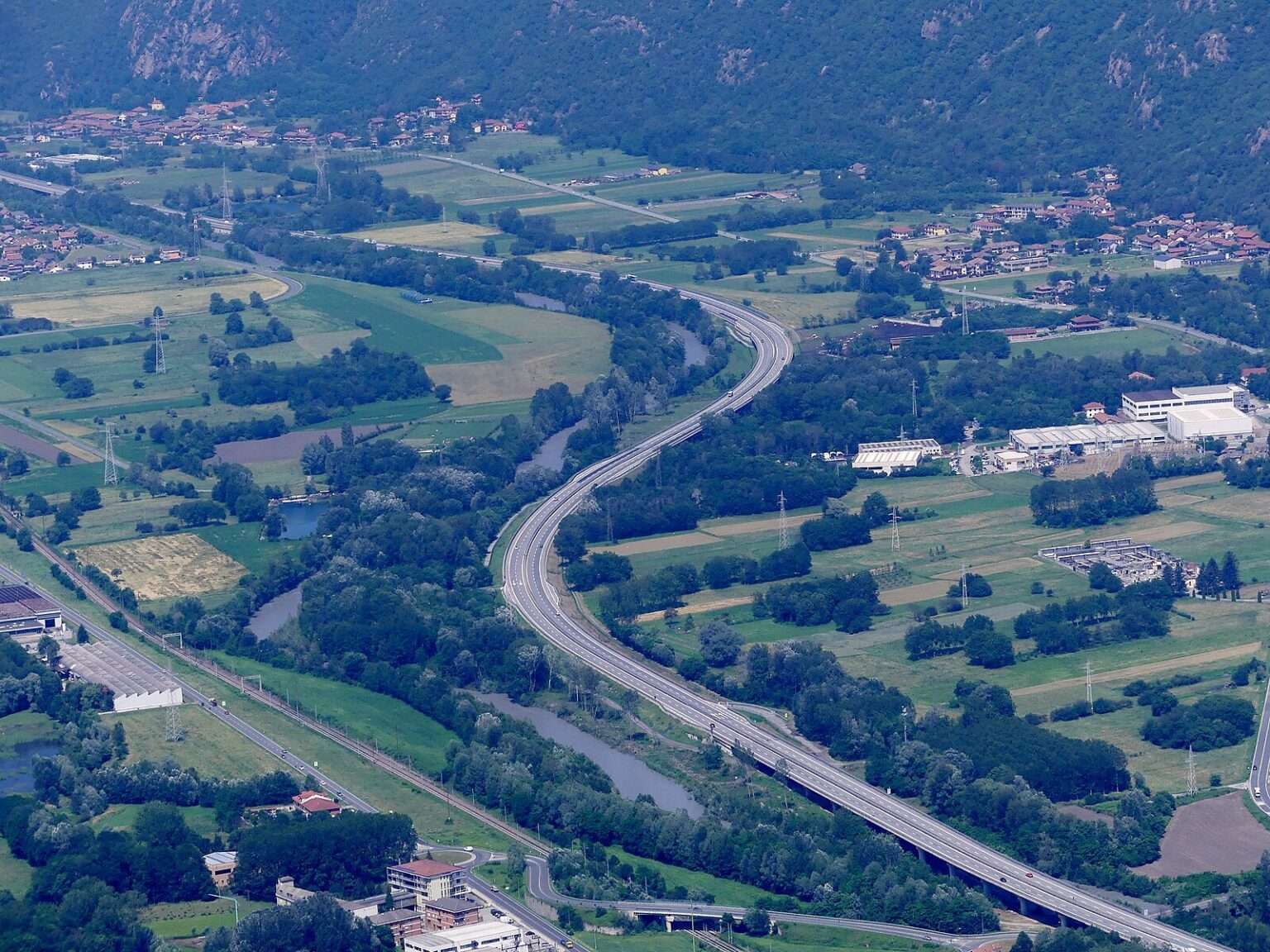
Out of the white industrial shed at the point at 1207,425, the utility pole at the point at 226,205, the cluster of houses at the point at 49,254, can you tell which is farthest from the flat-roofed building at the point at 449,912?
the utility pole at the point at 226,205

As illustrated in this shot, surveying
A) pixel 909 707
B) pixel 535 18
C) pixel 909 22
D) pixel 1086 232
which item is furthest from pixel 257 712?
pixel 535 18

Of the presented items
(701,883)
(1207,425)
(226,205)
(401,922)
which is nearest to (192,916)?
(401,922)

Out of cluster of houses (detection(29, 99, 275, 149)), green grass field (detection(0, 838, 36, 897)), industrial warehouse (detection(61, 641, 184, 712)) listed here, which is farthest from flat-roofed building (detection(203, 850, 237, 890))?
cluster of houses (detection(29, 99, 275, 149))

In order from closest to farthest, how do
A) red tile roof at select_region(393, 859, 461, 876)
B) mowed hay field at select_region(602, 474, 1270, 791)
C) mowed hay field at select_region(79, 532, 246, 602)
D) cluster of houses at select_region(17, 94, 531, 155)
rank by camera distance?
red tile roof at select_region(393, 859, 461, 876)
mowed hay field at select_region(602, 474, 1270, 791)
mowed hay field at select_region(79, 532, 246, 602)
cluster of houses at select_region(17, 94, 531, 155)

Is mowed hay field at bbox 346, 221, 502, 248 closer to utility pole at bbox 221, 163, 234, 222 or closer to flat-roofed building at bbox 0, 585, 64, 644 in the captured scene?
utility pole at bbox 221, 163, 234, 222

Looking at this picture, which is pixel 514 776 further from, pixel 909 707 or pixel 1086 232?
pixel 1086 232

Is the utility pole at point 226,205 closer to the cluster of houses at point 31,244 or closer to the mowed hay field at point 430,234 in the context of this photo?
the cluster of houses at point 31,244
